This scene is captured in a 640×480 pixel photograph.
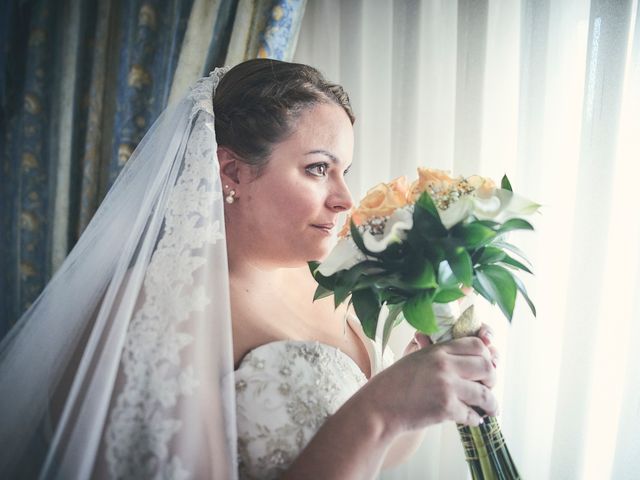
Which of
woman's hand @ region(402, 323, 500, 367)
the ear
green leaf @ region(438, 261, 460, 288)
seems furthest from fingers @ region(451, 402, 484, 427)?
the ear

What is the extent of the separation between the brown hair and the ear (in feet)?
0.05

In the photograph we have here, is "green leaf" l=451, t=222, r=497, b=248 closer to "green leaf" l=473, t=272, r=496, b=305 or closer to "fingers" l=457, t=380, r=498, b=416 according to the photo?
"green leaf" l=473, t=272, r=496, b=305

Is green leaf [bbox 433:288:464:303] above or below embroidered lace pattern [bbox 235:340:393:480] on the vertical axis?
above

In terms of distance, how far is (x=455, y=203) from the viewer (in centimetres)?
73

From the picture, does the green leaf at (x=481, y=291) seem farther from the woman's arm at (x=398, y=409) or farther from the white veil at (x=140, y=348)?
the white veil at (x=140, y=348)

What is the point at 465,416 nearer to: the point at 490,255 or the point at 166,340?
the point at 490,255

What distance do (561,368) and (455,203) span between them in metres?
0.74

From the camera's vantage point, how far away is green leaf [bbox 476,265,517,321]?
0.78 metres

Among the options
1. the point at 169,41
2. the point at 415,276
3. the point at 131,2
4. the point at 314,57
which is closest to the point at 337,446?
the point at 415,276

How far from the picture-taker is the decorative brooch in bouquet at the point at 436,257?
0.74 m

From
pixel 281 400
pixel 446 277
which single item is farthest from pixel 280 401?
pixel 446 277

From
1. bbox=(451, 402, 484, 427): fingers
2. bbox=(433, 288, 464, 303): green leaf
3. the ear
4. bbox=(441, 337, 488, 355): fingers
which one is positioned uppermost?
the ear

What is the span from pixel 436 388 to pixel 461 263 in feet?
0.75

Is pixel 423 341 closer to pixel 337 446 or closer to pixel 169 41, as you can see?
pixel 337 446
